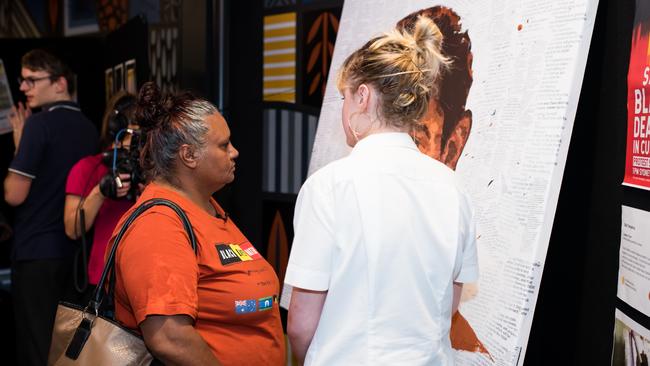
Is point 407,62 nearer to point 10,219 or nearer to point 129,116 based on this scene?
point 129,116

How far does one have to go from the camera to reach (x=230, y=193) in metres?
3.86

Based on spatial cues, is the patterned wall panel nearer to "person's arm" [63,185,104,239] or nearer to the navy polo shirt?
the navy polo shirt

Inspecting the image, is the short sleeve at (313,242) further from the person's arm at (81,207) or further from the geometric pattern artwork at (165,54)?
the geometric pattern artwork at (165,54)

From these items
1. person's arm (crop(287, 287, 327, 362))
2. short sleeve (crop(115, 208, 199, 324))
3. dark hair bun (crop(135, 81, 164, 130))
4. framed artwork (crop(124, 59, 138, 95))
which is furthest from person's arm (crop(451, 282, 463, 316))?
framed artwork (crop(124, 59, 138, 95))

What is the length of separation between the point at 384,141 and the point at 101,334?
2.61 feet

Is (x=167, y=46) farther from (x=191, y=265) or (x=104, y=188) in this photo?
(x=191, y=265)

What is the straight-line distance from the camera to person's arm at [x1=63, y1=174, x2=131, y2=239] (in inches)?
112

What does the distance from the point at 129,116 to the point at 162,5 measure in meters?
1.39

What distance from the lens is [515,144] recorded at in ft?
5.73

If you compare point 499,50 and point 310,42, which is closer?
point 499,50

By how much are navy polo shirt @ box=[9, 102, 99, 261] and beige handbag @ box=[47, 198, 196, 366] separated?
1.72m

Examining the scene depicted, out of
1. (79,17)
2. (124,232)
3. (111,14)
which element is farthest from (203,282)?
(79,17)

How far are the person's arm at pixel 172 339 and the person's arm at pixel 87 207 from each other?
1.22 metres

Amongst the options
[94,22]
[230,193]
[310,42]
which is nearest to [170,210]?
Answer: [310,42]
